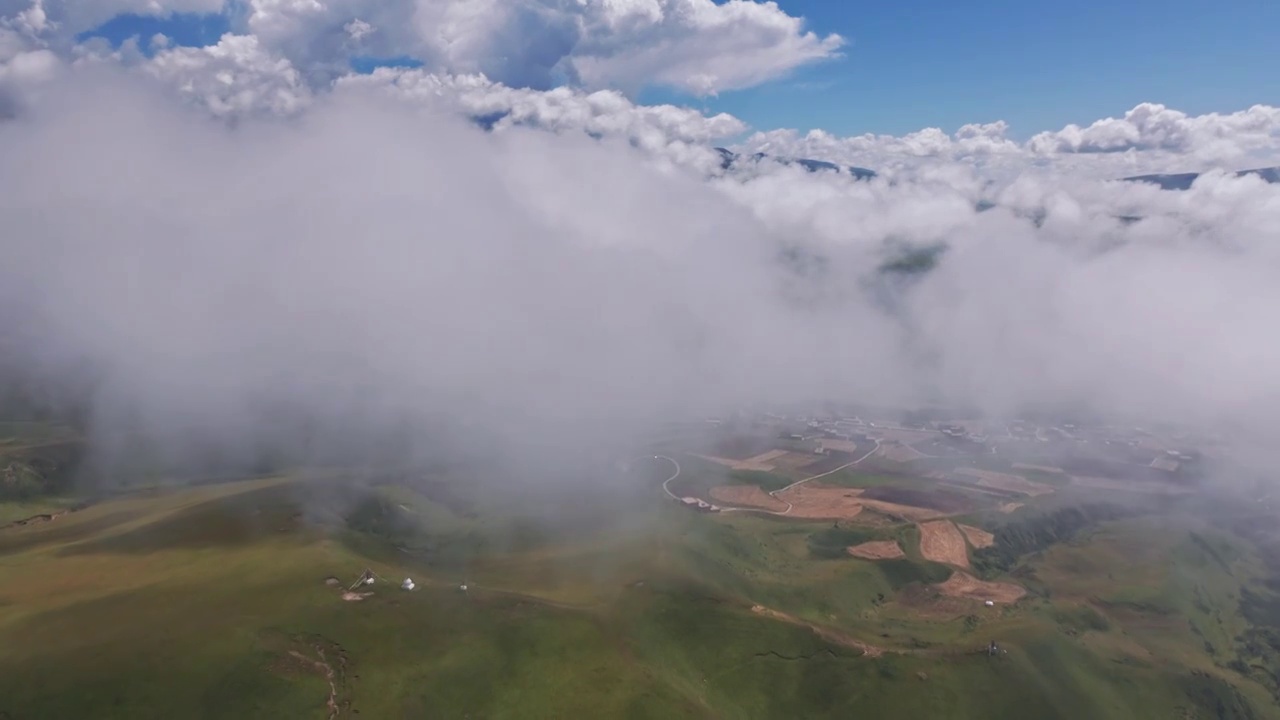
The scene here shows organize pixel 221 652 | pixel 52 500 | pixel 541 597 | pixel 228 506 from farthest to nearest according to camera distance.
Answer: pixel 52 500
pixel 228 506
pixel 541 597
pixel 221 652

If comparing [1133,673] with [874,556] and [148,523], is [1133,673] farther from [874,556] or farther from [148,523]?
[148,523]

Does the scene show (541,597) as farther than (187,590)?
Yes

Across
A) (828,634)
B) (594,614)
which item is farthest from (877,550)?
(594,614)

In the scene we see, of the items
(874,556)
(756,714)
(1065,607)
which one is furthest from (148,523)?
(1065,607)

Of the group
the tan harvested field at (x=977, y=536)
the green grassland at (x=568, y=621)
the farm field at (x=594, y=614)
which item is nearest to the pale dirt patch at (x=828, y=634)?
the farm field at (x=594, y=614)

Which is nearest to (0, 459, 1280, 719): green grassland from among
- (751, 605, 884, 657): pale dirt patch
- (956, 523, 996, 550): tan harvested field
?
(751, 605, 884, 657): pale dirt patch

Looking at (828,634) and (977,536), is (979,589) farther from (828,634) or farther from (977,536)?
(828,634)
